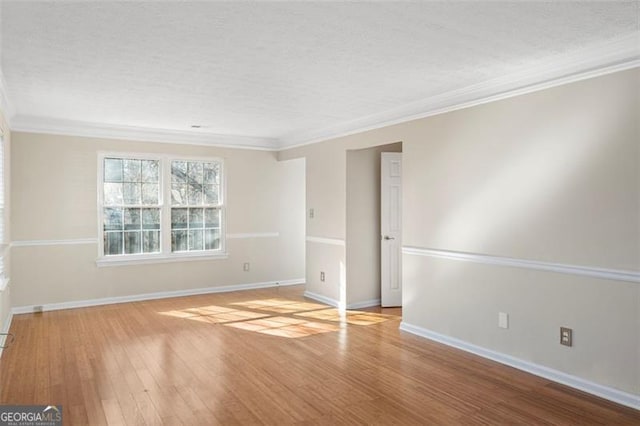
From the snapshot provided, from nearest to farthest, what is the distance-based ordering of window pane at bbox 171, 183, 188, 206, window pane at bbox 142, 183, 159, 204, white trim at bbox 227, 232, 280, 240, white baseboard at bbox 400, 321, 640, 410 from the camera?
1. white baseboard at bbox 400, 321, 640, 410
2. window pane at bbox 142, 183, 159, 204
3. window pane at bbox 171, 183, 188, 206
4. white trim at bbox 227, 232, 280, 240

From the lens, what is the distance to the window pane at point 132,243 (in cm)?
632

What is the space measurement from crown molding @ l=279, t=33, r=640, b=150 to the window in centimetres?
295

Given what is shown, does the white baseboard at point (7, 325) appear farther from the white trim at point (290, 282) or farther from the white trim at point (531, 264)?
the white trim at point (531, 264)

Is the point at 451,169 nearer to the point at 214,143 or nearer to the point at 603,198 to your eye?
the point at 603,198

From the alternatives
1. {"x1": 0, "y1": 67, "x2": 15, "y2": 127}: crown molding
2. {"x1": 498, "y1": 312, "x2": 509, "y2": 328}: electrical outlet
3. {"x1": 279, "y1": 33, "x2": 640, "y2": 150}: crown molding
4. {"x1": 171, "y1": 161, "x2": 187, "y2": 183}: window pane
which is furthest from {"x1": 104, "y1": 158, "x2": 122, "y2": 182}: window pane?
{"x1": 498, "y1": 312, "x2": 509, "y2": 328}: electrical outlet

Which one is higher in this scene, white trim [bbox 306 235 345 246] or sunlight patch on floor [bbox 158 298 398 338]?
→ white trim [bbox 306 235 345 246]

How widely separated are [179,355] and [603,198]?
3684 mm

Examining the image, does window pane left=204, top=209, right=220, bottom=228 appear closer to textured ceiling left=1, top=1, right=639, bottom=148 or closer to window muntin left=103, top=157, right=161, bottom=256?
window muntin left=103, top=157, right=161, bottom=256

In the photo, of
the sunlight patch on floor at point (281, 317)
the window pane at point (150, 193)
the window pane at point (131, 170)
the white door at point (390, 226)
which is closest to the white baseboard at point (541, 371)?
the sunlight patch on floor at point (281, 317)

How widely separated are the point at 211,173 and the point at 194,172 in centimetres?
28

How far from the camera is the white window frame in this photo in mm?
6098

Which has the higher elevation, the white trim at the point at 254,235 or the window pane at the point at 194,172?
the window pane at the point at 194,172

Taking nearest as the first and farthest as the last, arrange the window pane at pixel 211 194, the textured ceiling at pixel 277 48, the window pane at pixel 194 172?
1. the textured ceiling at pixel 277 48
2. the window pane at pixel 194 172
3. the window pane at pixel 211 194

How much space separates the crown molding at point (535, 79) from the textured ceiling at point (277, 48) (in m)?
0.09
